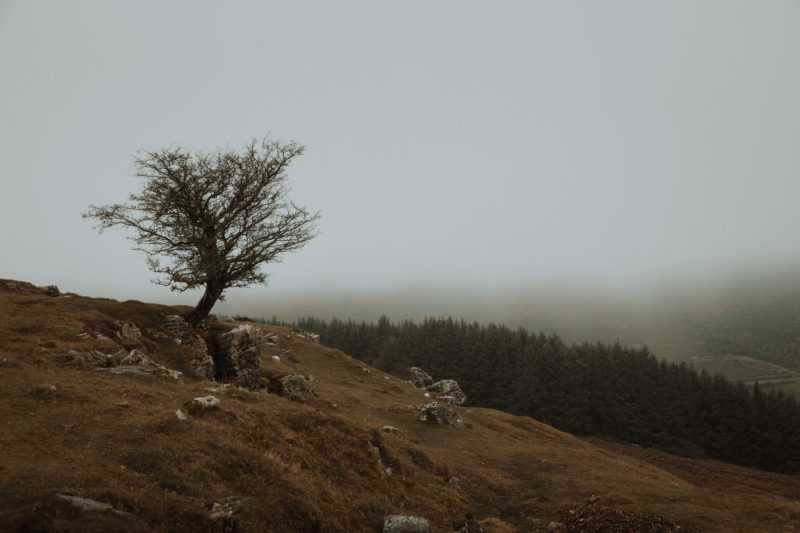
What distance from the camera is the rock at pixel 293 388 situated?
34938 mm

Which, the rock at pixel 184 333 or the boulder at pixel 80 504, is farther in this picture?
the rock at pixel 184 333

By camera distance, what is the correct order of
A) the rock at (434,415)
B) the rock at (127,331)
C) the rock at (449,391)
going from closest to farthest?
the rock at (127,331) < the rock at (434,415) < the rock at (449,391)

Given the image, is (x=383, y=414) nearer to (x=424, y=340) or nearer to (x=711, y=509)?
(x=711, y=509)

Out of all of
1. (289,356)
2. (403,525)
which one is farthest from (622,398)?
(403,525)

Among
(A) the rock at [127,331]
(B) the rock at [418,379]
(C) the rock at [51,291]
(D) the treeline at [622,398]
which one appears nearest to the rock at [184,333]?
(A) the rock at [127,331]

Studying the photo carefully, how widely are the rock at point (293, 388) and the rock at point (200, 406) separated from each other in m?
16.0

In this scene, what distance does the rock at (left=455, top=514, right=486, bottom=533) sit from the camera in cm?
1827

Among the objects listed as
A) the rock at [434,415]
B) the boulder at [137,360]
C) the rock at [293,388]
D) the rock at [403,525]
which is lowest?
the rock at [434,415]

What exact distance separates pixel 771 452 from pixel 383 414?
366 ft

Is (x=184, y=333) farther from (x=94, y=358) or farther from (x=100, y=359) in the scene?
(x=94, y=358)

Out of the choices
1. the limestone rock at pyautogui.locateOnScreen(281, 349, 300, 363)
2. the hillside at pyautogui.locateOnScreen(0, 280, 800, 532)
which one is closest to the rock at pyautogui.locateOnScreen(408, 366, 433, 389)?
the limestone rock at pyautogui.locateOnScreen(281, 349, 300, 363)

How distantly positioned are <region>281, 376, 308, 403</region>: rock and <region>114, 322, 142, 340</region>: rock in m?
12.0

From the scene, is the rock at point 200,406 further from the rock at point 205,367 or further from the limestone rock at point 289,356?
the limestone rock at point 289,356

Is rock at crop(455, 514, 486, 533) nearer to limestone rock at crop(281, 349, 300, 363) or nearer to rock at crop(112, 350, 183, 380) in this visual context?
rock at crop(112, 350, 183, 380)
